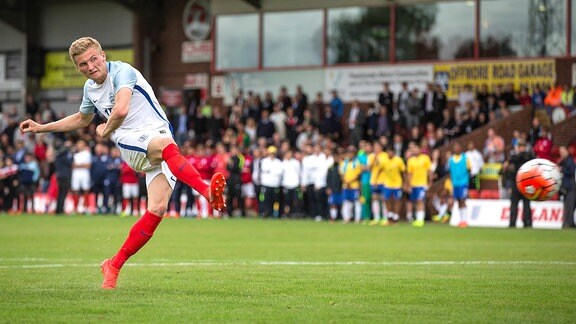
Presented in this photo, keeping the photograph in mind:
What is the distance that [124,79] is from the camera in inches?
398

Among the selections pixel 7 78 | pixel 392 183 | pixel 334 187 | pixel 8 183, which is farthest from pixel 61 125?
pixel 7 78

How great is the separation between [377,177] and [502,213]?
3.81 m

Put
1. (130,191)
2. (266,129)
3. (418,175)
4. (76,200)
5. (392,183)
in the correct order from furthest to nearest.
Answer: (76,200) → (266,129) → (130,191) → (418,175) → (392,183)

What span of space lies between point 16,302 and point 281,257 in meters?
7.09

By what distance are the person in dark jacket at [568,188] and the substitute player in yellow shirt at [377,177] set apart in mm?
5132

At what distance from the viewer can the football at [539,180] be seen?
1252 centimetres

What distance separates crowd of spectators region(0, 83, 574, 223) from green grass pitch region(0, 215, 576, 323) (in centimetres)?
1105

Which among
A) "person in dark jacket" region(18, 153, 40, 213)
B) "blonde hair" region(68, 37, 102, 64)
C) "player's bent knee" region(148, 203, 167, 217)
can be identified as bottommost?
"person in dark jacket" region(18, 153, 40, 213)

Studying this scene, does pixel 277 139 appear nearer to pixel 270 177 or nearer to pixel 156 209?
pixel 270 177

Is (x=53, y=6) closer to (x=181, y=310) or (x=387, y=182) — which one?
(x=387, y=182)

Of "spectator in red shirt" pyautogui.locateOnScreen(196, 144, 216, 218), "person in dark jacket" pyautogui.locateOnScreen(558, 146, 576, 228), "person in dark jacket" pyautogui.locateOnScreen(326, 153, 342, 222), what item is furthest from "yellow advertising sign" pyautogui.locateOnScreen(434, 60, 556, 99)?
"spectator in red shirt" pyautogui.locateOnScreen(196, 144, 216, 218)

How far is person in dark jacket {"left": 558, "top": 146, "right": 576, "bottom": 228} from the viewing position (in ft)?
88.3

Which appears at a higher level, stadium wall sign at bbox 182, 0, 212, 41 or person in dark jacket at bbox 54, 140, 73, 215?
→ stadium wall sign at bbox 182, 0, 212, 41

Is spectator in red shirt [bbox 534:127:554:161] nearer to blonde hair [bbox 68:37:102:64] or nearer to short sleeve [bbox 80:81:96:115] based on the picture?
short sleeve [bbox 80:81:96:115]
